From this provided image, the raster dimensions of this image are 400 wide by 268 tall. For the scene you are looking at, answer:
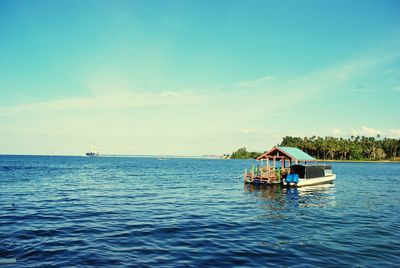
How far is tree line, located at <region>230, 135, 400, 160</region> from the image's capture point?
575 ft

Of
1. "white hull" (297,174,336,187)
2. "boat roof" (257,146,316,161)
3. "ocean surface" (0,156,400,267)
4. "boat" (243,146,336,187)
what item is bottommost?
"ocean surface" (0,156,400,267)

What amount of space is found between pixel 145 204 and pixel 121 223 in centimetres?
838

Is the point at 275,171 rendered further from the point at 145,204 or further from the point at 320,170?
the point at 145,204

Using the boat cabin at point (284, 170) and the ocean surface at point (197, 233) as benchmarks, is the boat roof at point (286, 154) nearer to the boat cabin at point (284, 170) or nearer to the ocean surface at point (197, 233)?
the boat cabin at point (284, 170)

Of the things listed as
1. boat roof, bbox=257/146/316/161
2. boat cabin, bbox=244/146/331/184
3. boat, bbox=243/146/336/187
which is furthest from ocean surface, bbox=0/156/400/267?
boat cabin, bbox=244/146/331/184

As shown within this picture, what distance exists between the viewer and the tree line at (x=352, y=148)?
175 m

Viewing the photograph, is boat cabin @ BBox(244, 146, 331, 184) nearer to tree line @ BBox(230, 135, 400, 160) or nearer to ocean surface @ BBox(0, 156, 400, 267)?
ocean surface @ BBox(0, 156, 400, 267)

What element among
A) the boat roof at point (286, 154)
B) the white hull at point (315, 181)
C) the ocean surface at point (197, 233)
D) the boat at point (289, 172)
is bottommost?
the ocean surface at point (197, 233)

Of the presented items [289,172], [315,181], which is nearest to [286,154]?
[289,172]

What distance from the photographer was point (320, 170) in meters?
49.9

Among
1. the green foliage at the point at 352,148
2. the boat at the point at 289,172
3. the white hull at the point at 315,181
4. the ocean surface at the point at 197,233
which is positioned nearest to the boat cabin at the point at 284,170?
the boat at the point at 289,172

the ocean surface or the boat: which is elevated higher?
the boat

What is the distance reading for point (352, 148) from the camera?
176375mm

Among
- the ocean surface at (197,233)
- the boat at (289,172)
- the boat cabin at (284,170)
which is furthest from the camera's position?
the boat cabin at (284,170)
